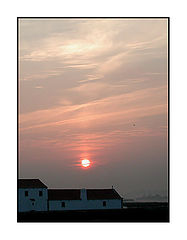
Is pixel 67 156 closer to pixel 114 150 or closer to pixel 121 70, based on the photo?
pixel 114 150

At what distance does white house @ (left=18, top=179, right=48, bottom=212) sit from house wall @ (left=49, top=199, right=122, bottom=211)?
17 cm

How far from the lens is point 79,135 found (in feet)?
23.6

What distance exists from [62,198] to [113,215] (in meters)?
0.95

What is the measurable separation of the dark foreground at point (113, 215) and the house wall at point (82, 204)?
0.12m

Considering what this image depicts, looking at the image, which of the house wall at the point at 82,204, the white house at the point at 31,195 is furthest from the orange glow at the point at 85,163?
the white house at the point at 31,195

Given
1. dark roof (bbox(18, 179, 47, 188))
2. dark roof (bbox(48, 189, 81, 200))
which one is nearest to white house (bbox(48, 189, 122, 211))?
dark roof (bbox(48, 189, 81, 200))

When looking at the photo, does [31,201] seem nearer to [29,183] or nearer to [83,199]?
[29,183]

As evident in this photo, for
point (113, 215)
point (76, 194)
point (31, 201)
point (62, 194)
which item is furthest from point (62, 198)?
point (113, 215)

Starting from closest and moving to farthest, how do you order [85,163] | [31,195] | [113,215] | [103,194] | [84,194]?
[113,215], [31,195], [103,194], [85,163], [84,194]

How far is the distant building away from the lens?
6.86 m

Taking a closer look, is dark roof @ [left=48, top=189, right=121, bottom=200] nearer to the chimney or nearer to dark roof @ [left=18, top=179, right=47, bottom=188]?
the chimney

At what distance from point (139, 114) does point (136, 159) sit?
2.56 ft

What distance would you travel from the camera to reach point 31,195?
689 centimetres
